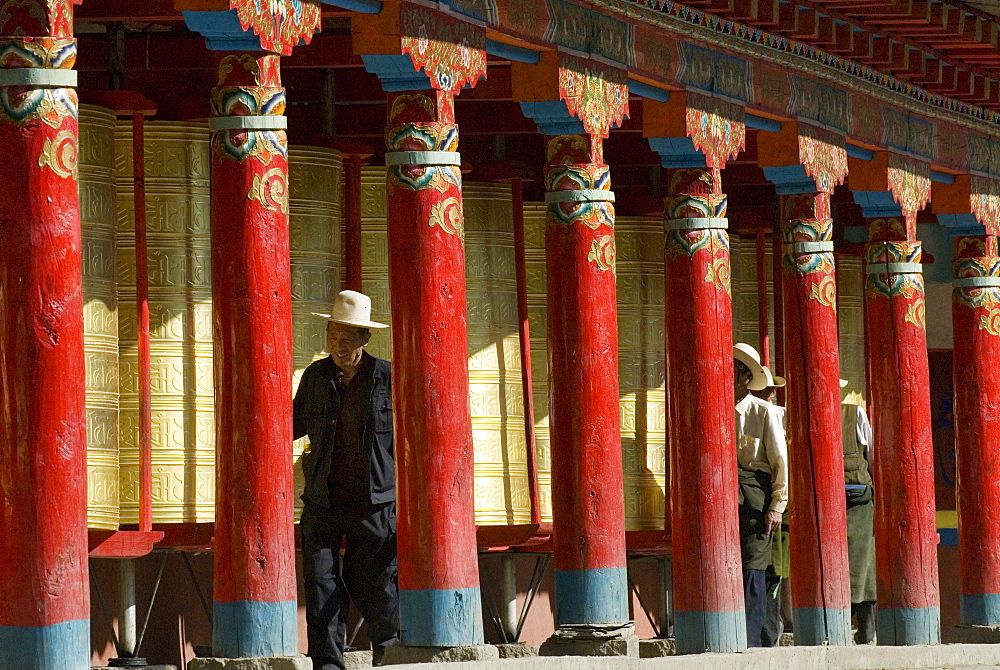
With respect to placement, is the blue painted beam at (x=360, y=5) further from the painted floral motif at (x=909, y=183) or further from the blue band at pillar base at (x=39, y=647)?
the painted floral motif at (x=909, y=183)

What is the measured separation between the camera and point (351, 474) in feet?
35.4

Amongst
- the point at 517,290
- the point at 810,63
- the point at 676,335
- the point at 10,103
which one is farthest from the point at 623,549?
the point at 10,103

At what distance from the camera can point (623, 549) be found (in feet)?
38.3

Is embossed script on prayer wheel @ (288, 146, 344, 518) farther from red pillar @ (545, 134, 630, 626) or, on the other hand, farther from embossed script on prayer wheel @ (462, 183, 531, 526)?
red pillar @ (545, 134, 630, 626)

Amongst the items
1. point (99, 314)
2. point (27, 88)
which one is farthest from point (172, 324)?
point (27, 88)

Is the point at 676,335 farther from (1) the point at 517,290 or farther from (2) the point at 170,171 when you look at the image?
(2) the point at 170,171

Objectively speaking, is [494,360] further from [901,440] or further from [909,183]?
[909,183]

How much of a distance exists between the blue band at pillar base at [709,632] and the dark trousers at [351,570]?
7.04 ft

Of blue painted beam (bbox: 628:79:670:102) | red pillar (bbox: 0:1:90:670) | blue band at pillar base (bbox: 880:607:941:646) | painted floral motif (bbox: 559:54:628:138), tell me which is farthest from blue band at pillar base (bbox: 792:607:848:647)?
red pillar (bbox: 0:1:90:670)

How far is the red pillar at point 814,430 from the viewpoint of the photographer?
13.7 metres

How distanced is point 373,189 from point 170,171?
156cm

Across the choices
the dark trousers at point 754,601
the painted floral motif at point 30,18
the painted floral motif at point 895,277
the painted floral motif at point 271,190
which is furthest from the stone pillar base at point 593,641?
the painted floral motif at point 30,18

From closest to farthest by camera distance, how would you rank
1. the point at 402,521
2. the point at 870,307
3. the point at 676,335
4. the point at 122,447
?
the point at 402,521 → the point at 122,447 → the point at 676,335 → the point at 870,307

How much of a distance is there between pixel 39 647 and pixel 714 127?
5.92 m
